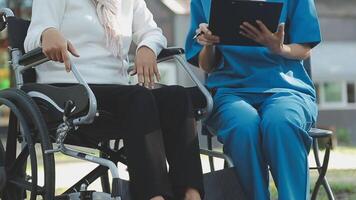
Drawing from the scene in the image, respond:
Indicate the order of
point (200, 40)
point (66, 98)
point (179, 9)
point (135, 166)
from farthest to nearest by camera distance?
point (179, 9) < point (200, 40) < point (66, 98) < point (135, 166)

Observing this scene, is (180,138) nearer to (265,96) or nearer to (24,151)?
(265,96)

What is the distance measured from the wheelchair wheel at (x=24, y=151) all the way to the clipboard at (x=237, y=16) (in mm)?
816

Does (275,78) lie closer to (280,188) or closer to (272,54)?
(272,54)

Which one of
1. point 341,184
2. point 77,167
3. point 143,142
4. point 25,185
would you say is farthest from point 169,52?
point 77,167

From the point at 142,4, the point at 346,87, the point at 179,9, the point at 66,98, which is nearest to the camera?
the point at 66,98

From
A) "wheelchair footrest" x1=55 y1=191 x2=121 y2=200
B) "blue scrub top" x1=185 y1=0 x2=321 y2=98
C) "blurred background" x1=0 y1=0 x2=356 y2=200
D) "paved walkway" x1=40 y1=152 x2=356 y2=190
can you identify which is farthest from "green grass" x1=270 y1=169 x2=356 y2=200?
"blurred background" x1=0 y1=0 x2=356 y2=200

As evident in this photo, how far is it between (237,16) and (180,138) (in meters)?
0.57

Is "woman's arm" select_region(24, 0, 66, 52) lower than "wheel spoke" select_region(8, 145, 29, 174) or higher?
higher

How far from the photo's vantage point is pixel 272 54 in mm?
3332

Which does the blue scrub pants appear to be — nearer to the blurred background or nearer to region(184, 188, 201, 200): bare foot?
region(184, 188, 201, 200): bare foot

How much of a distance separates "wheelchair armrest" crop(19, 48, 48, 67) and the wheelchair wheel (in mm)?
128

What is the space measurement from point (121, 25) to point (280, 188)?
106 cm

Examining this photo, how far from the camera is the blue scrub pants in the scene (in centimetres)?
293

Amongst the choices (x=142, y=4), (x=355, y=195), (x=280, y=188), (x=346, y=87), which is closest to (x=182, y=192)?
(x=280, y=188)
